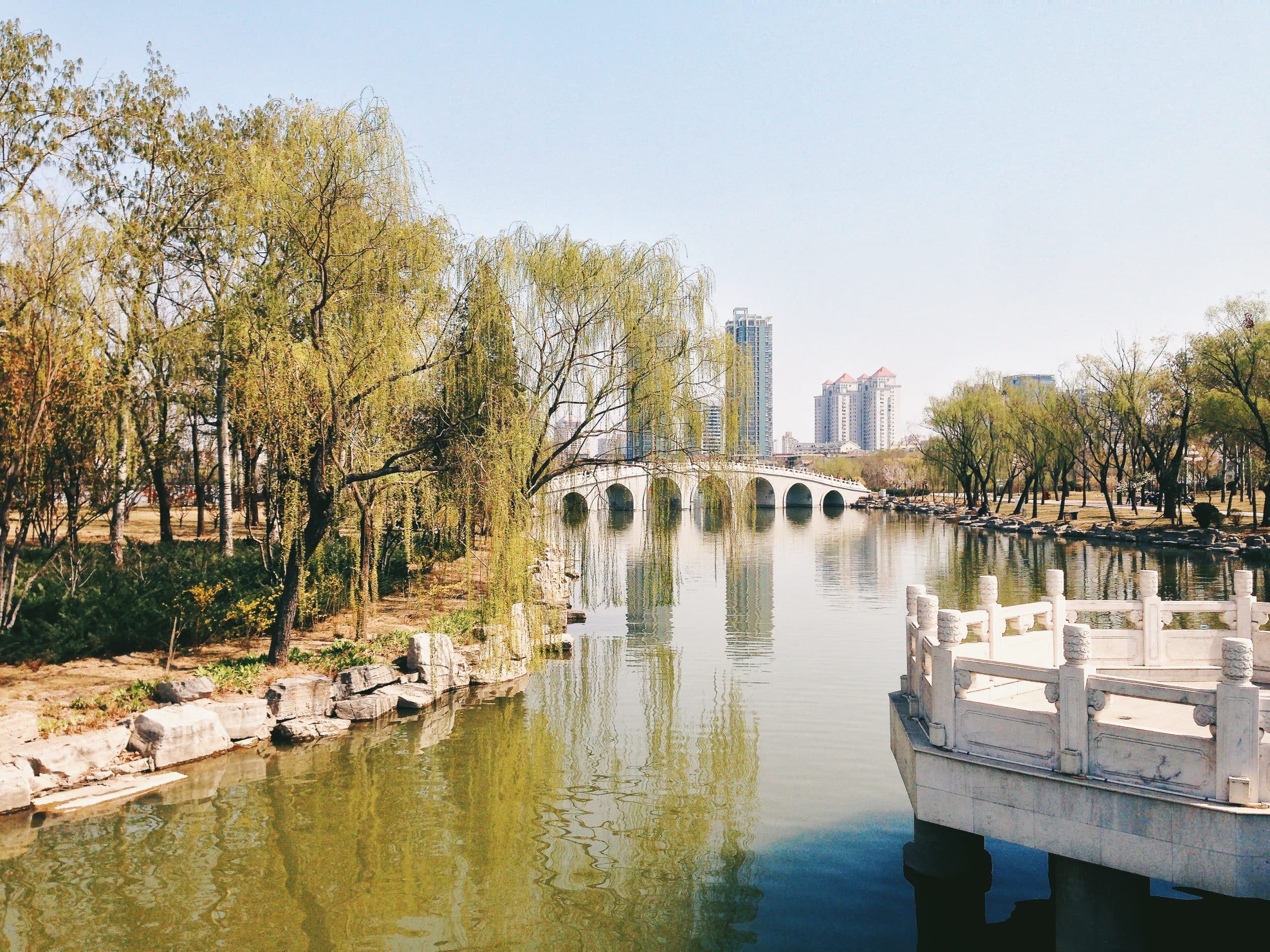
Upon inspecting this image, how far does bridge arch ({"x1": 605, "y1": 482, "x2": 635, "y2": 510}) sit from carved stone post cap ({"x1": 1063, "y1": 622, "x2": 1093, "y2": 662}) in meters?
39.7

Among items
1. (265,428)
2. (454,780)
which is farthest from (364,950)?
(265,428)

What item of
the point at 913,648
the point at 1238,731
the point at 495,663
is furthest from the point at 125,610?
the point at 1238,731

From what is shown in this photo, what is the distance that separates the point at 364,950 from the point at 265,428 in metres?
6.01

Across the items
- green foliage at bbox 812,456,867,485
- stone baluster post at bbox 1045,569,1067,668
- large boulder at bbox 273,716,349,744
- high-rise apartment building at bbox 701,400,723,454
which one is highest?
green foliage at bbox 812,456,867,485

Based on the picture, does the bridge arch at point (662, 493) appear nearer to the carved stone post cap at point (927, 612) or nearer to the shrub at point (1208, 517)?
the carved stone post cap at point (927, 612)

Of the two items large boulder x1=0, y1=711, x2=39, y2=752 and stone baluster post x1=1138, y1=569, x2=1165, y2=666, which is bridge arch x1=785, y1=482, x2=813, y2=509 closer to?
stone baluster post x1=1138, y1=569, x2=1165, y2=666

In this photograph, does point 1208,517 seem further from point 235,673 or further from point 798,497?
point 798,497

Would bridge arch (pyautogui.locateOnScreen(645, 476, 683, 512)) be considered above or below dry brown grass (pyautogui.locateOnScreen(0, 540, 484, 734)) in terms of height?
above

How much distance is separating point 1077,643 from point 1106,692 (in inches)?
10.7

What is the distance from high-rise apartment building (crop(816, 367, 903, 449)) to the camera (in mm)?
160500

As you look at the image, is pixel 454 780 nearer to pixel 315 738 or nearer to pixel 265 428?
pixel 315 738

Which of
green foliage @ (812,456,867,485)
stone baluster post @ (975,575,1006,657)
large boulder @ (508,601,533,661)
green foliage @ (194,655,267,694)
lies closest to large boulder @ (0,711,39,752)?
green foliage @ (194,655,267,694)

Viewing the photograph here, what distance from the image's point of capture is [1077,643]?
13.5 feet

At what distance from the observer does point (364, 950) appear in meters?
5.05
